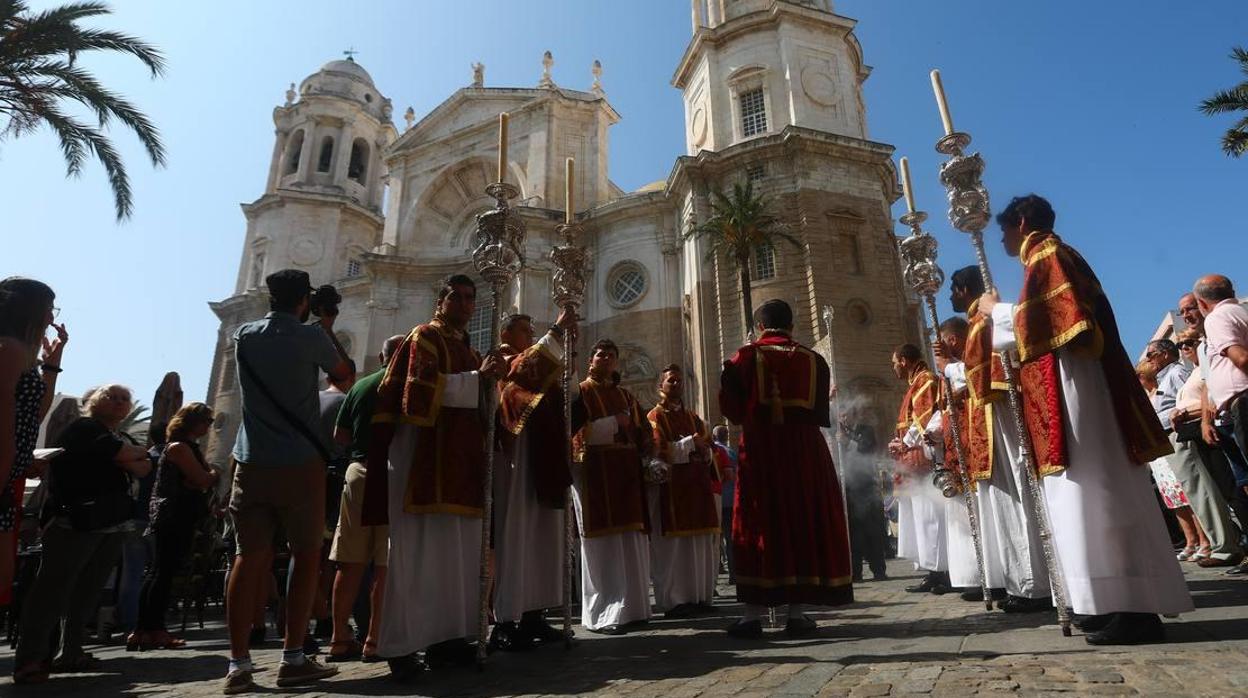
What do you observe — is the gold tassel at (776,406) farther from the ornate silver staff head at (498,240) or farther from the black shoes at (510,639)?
the black shoes at (510,639)

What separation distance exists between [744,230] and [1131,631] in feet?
60.4

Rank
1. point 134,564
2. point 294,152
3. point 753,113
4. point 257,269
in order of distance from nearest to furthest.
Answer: point 134,564 < point 753,113 < point 257,269 < point 294,152

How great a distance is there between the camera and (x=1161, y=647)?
9.87ft

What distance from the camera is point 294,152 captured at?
133 ft

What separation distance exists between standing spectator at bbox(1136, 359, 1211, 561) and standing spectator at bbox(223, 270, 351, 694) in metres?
8.13

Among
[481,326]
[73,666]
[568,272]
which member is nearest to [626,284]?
[481,326]

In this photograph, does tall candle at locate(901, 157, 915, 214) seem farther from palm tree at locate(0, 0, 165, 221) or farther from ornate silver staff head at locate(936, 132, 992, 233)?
palm tree at locate(0, 0, 165, 221)

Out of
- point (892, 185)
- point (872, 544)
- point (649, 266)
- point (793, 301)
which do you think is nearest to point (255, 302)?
point (649, 266)

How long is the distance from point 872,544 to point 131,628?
28.4ft

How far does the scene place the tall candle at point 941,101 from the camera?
453 centimetres

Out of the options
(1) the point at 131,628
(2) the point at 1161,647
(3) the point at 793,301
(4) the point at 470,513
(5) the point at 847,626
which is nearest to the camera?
(2) the point at 1161,647

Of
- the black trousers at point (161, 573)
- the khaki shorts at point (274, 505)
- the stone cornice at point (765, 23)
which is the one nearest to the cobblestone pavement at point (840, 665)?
the black trousers at point (161, 573)

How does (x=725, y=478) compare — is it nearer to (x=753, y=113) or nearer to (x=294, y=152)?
(x=753, y=113)

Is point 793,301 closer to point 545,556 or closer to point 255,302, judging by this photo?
point 545,556
